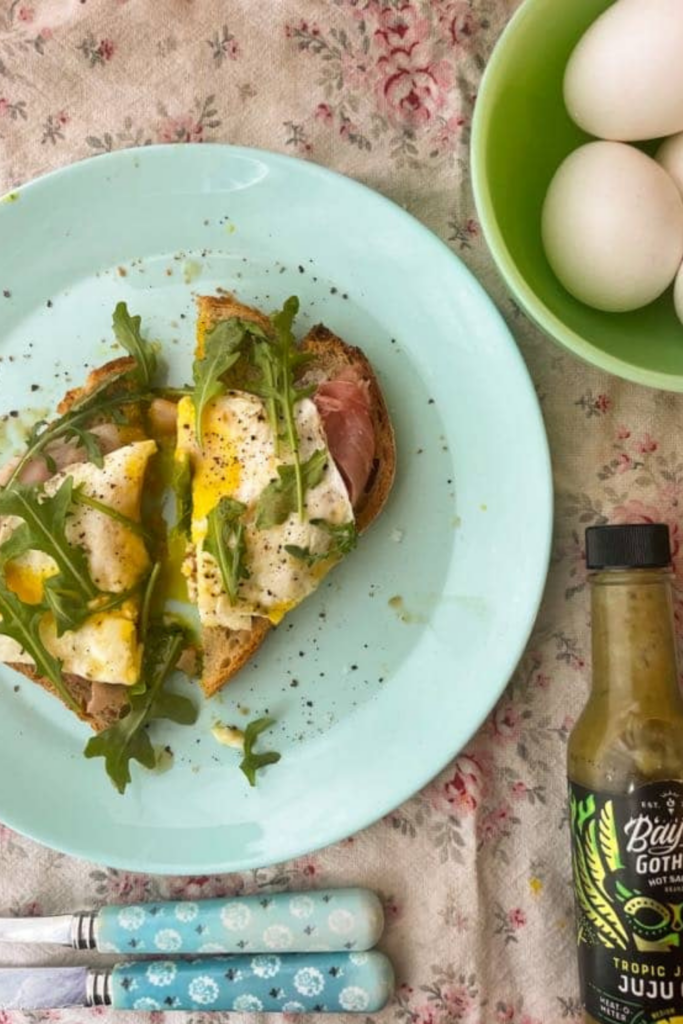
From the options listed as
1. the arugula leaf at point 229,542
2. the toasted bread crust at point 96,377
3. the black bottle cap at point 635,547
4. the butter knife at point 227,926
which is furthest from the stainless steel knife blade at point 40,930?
the black bottle cap at point 635,547

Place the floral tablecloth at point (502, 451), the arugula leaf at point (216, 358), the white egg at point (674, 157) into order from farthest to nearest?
the floral tablecloth at point (502, 451), the arugula leaf at point (216, 358), the white egg at point (674, 157)

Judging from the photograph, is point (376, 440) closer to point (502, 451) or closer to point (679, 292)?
point (502, 451)

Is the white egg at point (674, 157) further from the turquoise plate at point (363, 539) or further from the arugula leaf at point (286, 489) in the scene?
the arugula leaf at point (286, 489)

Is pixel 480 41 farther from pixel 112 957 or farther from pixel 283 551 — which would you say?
pixel 112 957

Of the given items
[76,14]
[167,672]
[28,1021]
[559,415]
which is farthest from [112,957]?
[76,14]

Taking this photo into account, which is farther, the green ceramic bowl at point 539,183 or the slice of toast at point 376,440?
the slice of toast at point 376,440

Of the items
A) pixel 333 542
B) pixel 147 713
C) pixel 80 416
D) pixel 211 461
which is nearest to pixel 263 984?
pixel 147 713
